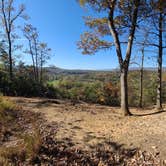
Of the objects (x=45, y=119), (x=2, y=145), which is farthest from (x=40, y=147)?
(x=45, y=119)

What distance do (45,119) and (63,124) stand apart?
742 millimetres

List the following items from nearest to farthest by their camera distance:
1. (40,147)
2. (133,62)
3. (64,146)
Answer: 1. (40,147)
2. (64,146)
3. (133,62)

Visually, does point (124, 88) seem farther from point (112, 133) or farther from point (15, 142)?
point (15, 142)

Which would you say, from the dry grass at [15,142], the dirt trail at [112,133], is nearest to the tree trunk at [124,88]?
the dirt trail at [112,133]

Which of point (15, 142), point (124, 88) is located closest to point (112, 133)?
point (15, 142)

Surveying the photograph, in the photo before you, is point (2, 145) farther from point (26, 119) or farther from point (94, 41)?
point (94, 41)

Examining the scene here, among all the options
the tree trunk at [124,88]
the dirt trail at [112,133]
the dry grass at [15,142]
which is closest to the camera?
the dry grass at [15,142]

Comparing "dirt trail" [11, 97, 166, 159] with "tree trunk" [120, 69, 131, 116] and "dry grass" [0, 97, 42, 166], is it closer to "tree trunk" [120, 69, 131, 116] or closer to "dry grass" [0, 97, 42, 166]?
"dry grass" [0, 97, 42, 166]

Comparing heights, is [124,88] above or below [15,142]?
above

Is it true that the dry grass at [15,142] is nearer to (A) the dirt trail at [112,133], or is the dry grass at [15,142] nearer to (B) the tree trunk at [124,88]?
(A) the dirt trail at [112,133]

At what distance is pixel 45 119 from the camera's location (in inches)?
265

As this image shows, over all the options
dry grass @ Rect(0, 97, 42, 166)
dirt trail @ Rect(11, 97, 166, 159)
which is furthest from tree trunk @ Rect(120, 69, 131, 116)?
dry grass @ Rect(0, 97, 42, 166)

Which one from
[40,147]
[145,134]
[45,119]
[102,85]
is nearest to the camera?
[40,147]

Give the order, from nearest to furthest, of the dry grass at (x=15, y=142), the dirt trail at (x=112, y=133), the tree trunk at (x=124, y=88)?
the dry grass at (x=15, y=142) < the dirt trail at (x=112, y=133) < the tree trunk at (x=124, y=88)
